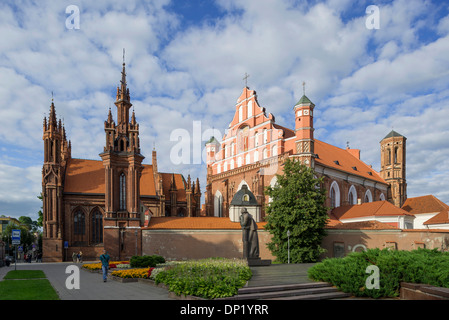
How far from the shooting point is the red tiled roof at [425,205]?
154 ft

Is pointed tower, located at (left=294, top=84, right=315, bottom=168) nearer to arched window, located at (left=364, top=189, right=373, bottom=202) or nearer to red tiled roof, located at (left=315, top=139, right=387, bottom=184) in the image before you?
red tiled roof, located at (left=315, top=139, right=387, bottom=184)

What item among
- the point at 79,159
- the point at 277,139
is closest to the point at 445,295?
the point at 277,139

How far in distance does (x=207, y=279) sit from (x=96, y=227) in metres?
36.3

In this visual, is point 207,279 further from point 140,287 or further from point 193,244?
point 193,244

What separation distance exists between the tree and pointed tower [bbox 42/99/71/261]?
26463mm

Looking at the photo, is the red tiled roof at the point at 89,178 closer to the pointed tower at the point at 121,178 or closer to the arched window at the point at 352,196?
the pointed tower at the point at 121,178

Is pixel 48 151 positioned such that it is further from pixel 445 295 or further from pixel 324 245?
pixel 445 295

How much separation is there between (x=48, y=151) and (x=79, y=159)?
5.85 metres

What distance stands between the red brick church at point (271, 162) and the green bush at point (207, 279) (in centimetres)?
2656

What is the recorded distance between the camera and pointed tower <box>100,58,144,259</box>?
3688cm

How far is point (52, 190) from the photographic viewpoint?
145 feet

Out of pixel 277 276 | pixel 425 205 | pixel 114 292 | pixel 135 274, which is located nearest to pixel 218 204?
pixel 425 205

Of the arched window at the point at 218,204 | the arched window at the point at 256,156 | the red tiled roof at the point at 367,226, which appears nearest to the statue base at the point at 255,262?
the red tiled roof at the point at 367,226

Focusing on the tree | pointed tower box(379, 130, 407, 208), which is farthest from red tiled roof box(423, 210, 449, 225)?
pointed tower box(379, 130, 407, 208)
